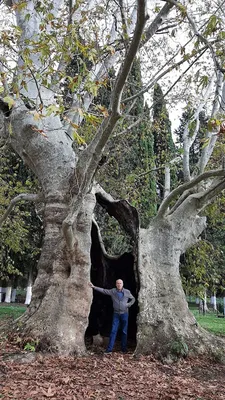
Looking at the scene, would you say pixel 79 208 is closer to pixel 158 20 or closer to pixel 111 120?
pixel 111 120

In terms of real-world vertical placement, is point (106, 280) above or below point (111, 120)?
below

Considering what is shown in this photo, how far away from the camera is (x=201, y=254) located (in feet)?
36.9

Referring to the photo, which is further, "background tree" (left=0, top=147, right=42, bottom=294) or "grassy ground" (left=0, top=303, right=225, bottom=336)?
"background tree" (left=0, top=147, right=42, bottom=294)

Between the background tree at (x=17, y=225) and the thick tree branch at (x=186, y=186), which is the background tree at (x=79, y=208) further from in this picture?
the background tree at (x=17, y=225)

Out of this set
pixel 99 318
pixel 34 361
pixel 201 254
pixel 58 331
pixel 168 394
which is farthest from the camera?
pixel 201 254

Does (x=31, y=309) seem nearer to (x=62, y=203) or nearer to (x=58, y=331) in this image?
(x=58, y=331)

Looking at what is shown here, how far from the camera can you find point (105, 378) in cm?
543

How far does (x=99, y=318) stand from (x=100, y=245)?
5.78 feet

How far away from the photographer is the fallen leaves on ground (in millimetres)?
4625

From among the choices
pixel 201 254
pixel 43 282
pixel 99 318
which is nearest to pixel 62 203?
pixel 43 282

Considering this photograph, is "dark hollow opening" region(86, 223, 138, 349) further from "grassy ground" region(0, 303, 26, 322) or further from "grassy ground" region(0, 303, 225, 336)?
"grassy ground" region(0, 303, 26, 322)

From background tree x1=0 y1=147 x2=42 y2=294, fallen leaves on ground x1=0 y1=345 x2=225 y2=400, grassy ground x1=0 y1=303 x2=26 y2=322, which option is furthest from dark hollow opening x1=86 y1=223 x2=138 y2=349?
background tree x1=0 y1=147 x2=42 y2=294

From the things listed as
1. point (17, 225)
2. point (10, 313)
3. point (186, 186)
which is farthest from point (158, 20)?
point (10, 313)

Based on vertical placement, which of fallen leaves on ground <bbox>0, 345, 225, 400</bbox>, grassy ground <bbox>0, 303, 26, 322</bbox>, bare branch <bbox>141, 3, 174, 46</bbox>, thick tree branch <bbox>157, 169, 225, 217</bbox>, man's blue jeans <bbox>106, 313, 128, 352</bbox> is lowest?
fallen leaves on ground <bbox>0, 345, 225, 400</bbox>
